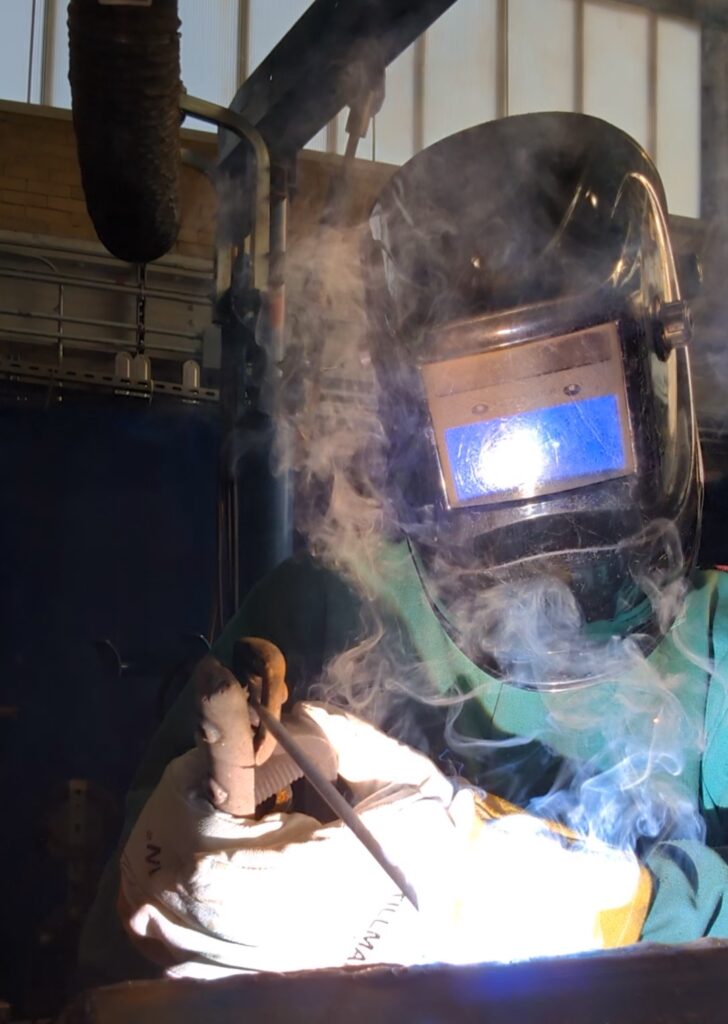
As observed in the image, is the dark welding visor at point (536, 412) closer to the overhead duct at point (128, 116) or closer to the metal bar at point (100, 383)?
the overhead duct at point (128, 116)

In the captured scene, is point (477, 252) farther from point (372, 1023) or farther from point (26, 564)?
point (26, 564)

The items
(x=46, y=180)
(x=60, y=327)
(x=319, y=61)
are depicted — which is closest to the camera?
(x=319, y=61)

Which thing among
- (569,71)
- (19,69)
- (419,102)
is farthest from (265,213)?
(19,69)

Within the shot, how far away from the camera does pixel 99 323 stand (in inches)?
115

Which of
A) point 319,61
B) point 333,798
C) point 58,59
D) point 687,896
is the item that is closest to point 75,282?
point 58,59

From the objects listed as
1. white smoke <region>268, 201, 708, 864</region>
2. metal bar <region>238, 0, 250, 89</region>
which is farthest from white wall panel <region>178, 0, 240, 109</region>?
white smoke <region>268, 201, 708, 864</region>

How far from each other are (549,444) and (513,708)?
0.39m

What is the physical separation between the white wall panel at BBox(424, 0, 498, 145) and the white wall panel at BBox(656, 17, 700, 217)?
349 mm

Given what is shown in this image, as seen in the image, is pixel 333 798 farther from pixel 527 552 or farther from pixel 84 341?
pixel 84 341

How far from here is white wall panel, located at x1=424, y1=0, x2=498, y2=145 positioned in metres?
1.98

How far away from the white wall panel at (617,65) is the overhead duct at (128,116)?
1142 millimetres

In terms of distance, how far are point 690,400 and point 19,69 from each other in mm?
1923

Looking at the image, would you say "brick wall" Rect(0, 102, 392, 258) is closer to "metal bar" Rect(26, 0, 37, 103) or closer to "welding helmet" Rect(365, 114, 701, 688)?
"metal bar" Rect(26, 0, 37, 103)

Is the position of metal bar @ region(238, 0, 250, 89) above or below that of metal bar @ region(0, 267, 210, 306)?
above
